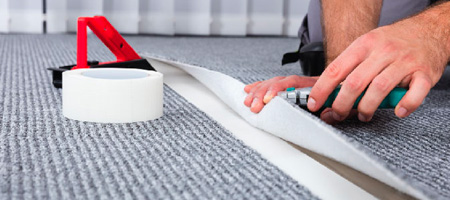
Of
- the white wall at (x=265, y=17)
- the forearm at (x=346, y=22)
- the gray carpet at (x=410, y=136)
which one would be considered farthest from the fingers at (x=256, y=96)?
the white wall at (x=265, y=17)

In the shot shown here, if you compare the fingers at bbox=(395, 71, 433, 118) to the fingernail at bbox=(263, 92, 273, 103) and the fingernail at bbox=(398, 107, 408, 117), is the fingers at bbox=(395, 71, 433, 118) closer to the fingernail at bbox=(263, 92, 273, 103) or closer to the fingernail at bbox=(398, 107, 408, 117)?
the fingernail at bbox=(398, 107, 408, 117)

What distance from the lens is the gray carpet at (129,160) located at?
421 millimetres

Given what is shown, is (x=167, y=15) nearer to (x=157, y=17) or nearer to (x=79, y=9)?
(x=157, y=17)

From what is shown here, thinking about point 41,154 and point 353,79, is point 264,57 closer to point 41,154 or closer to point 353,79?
point 353,79

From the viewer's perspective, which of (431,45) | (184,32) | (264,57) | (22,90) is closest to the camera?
(431,45)

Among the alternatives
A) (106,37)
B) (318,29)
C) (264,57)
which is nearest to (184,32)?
(264,57)

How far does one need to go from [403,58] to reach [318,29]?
683mm

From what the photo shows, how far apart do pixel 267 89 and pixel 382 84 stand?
0.50 ft

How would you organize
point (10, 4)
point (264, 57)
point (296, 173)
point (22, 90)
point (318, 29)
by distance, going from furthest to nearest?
point (10, 4) < point (264, 57) < point (318, 29) < point (22, 90) < point (296, 173)

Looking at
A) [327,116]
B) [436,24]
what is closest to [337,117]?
[327,116]

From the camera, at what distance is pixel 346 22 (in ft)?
3.08

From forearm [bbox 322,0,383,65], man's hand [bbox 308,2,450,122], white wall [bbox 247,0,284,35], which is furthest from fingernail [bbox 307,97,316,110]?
white wall [bbox 247,0,284,35]

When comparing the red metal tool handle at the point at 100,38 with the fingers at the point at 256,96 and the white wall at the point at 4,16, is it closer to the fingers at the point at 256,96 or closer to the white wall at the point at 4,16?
the fingers at the point at 256,96

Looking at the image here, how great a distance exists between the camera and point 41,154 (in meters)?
0.51
